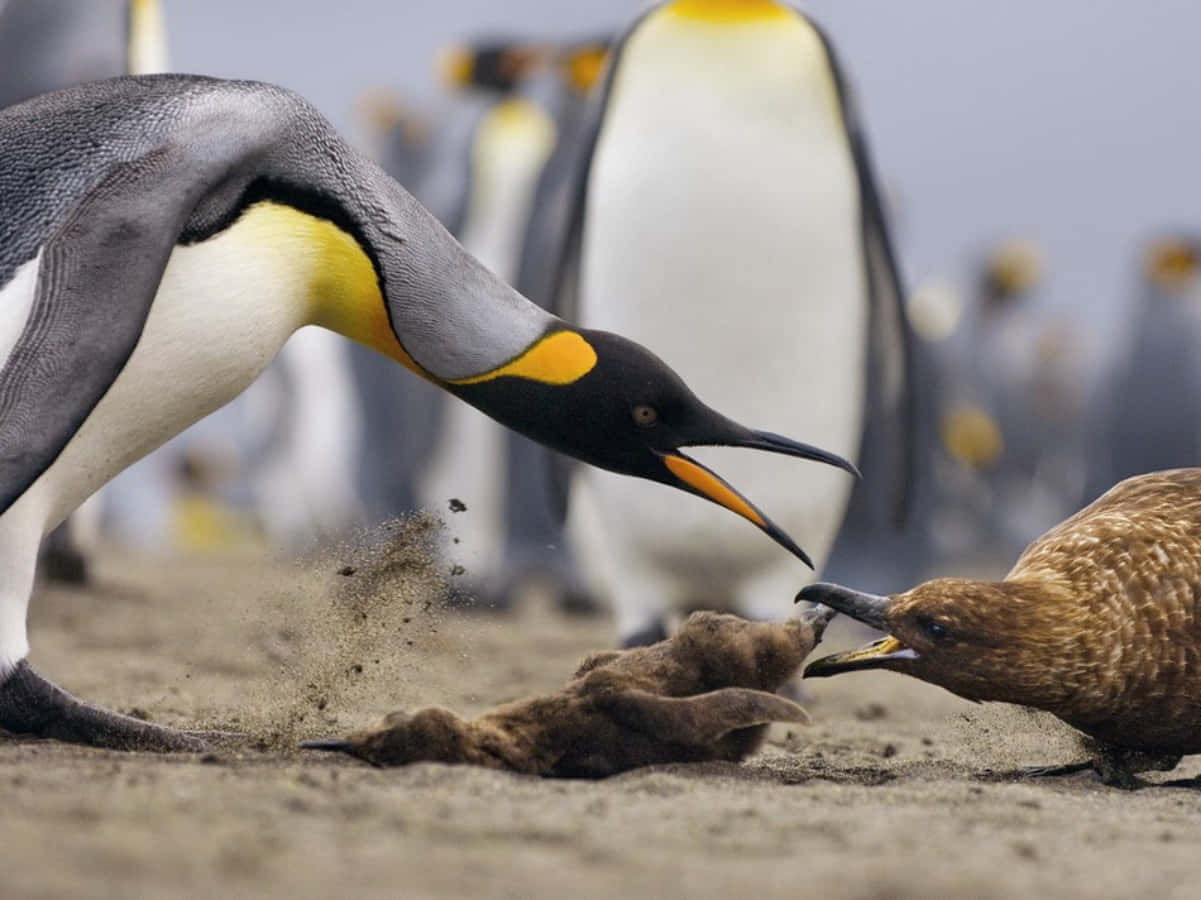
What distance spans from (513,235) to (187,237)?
8230mm

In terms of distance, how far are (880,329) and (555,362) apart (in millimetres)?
3168

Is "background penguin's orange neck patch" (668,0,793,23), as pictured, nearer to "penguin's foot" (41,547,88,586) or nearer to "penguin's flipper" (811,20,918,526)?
"penguin's flipper" (811,20,918,526)

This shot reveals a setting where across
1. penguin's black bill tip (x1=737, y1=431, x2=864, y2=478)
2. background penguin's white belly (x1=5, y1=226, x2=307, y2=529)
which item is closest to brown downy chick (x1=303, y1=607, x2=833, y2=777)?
penguin's black bill tip (x1=737, y1=431, x2=864, y2=478)

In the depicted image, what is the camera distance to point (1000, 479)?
63.8ft

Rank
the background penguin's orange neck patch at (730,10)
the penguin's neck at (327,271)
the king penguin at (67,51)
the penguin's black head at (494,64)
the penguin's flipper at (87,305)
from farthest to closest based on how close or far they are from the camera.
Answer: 1. the penguin's black head at (494,64)
2. the king penguin at (67,51)
3. the background penguin's orange neck patch at (730,10)
4. the penguin's neck at (327,271)
5. the penguin's flipper at (87,305)

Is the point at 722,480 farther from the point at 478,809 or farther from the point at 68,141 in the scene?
the point at 68,141

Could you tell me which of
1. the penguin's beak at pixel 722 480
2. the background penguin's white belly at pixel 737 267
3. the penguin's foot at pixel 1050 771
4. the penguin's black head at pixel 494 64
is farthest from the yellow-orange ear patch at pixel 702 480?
the penguin's black head at pixel 494 64

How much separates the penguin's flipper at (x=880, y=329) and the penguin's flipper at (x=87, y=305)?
358 centimetres

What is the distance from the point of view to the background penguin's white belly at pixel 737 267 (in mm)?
6418

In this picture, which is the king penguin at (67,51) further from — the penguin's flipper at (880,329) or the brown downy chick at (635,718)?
the brown downy chick at (635,718)

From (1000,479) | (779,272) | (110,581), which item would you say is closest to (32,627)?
(110,581)

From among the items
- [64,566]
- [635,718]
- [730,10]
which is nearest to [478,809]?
[635,718]

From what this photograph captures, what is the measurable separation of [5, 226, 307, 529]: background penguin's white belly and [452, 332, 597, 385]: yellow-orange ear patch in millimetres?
489

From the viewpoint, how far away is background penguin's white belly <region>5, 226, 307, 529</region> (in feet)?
12.2
